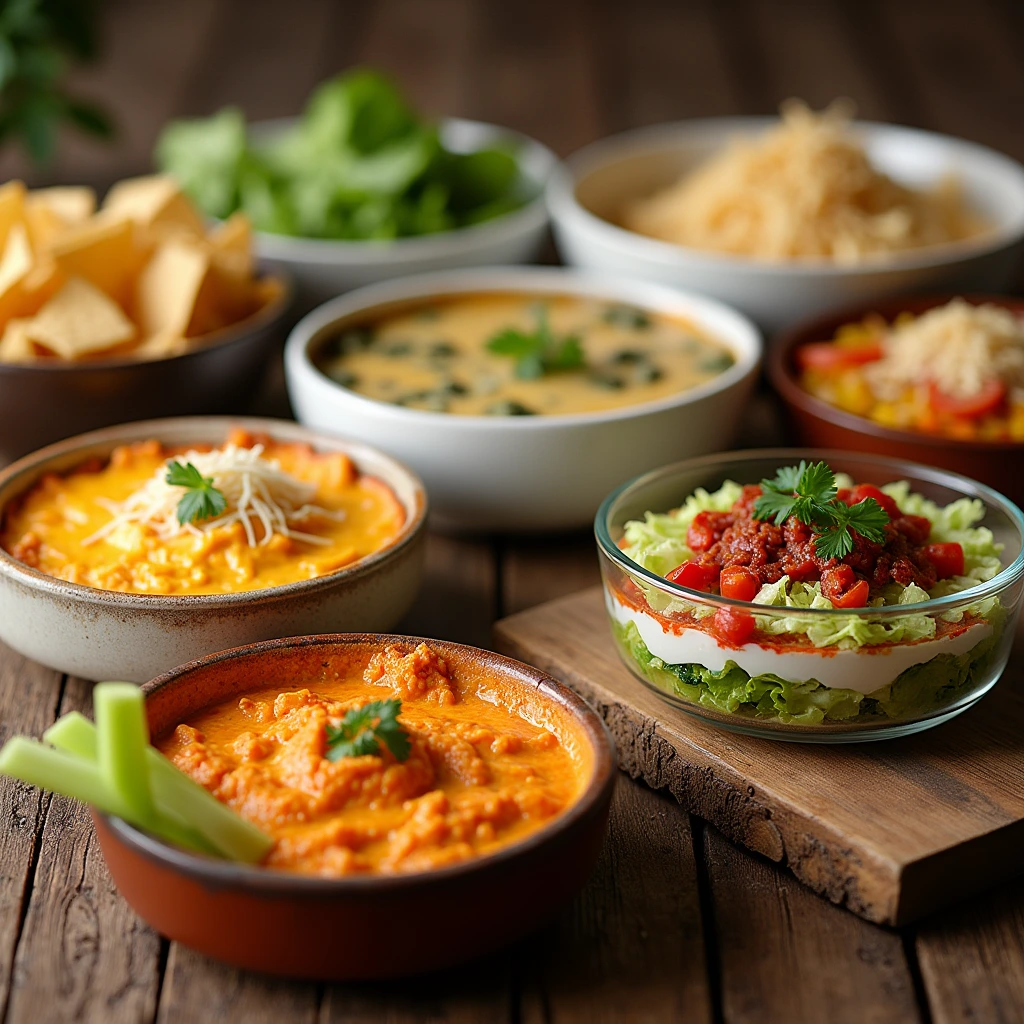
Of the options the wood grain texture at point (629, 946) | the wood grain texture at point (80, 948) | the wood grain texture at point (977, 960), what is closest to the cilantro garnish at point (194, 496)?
the wood grain texture at point (80, 948)

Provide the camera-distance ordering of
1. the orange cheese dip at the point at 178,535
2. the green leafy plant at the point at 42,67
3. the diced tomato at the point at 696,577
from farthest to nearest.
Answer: the green leafy plant at the point at 42,67 < the orange cheese dip at the point at 178,535 < the diced tomato at the point at 696,577

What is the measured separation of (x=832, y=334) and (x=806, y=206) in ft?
1.50

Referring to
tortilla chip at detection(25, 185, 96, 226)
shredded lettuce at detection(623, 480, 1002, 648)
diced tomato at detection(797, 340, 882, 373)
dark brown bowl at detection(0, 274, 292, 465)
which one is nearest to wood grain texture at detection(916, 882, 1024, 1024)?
shredded lettuce at detection(623, 480, 1002, 648)

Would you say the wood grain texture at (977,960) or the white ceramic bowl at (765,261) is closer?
the wood grain texture at (977,960)

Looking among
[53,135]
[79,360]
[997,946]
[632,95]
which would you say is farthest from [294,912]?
[632,95]

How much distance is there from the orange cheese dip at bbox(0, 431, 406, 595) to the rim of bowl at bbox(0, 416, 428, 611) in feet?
0.09

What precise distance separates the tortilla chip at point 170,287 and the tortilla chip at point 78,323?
0.43 ft

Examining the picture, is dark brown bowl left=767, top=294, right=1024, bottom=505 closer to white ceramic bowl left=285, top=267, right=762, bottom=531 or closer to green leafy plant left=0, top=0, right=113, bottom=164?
white ceramic bowl left=285, top=267, right=762, bottom=531

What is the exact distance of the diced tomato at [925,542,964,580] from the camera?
7.95 ft

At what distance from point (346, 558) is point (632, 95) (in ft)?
15.4

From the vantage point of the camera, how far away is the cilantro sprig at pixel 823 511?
230cm

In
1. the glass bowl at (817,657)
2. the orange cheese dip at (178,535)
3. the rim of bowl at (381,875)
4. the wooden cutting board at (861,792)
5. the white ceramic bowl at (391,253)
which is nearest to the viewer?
the rim of bowl at (381,875)

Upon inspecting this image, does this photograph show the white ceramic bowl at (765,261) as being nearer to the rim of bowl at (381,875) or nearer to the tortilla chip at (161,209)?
the tortilla chip at (161,209)

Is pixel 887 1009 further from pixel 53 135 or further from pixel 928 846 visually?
pixel 53 135
